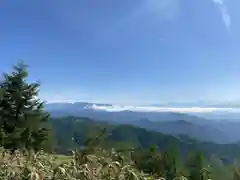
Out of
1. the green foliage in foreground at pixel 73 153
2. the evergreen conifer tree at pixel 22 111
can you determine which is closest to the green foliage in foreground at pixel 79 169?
the green foliage in foreground at pixel 73 153

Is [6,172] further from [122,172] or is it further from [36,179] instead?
[122,172]

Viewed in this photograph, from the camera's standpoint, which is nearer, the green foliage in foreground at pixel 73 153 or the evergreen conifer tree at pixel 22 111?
the green foliage in foreground at pixel 73 153

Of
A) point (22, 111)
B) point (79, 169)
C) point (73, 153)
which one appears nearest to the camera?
point (79, 169)

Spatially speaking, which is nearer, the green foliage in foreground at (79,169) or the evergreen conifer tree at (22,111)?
the green foliage in foreground at (79,169)

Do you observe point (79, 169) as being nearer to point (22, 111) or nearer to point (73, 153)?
point (73, 153)

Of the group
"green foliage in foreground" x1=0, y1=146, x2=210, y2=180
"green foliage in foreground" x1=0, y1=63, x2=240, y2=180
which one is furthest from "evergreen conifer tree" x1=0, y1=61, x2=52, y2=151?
"green foliage in foreground" x1=0, y1=146, x2=210, y2=180

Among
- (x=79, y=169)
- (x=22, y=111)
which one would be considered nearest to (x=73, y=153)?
(x=79, y=169)

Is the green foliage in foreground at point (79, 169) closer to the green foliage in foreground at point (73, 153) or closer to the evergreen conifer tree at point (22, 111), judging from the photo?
the green foliage in foreground at point (73, 153)

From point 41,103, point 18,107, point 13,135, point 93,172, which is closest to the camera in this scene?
point 93,172

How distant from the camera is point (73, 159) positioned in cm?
411

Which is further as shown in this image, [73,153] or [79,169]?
[73,153]

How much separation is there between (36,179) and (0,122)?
926 inches

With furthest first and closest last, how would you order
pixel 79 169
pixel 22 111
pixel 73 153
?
pixel 22 111
pixel 73 153
pixel 79 169

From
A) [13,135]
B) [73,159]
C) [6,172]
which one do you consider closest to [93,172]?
[73,159]
